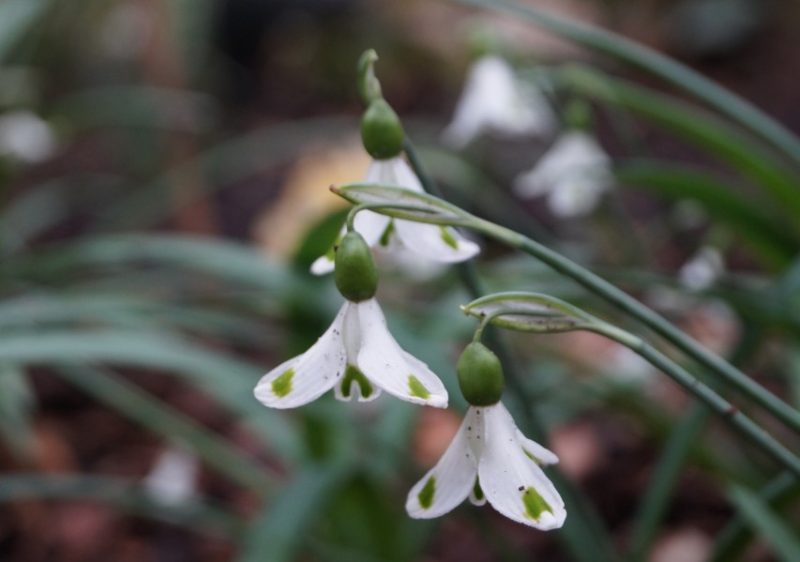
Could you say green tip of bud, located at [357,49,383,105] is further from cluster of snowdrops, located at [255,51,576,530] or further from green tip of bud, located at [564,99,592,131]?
green tip of bud, located at [564,99,592,131]

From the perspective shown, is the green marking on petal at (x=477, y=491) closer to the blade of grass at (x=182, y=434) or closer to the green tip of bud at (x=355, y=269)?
the green tip of bud at (x=355, y=269)

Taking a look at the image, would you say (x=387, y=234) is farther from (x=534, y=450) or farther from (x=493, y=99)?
(x=493, y=99)

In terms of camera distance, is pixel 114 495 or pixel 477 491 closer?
pixel 477 491

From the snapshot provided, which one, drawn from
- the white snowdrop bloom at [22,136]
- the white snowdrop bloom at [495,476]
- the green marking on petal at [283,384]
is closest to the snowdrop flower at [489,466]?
the white snowdrop bloom at [495,476]

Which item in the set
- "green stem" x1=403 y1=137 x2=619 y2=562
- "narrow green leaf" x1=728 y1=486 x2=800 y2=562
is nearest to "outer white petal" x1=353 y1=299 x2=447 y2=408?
"green stem" x1=403 y1=137 x2=619 y2=562

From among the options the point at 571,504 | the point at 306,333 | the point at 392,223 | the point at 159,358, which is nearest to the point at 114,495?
the point at 159,358

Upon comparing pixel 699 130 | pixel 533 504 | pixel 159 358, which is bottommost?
pixel 533 504

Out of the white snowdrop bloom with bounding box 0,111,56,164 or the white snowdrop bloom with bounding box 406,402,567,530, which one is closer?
Answer: the white snowdrop bloom with bounding box 406,402,567,530

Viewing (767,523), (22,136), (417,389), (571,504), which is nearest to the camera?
(417,389)
